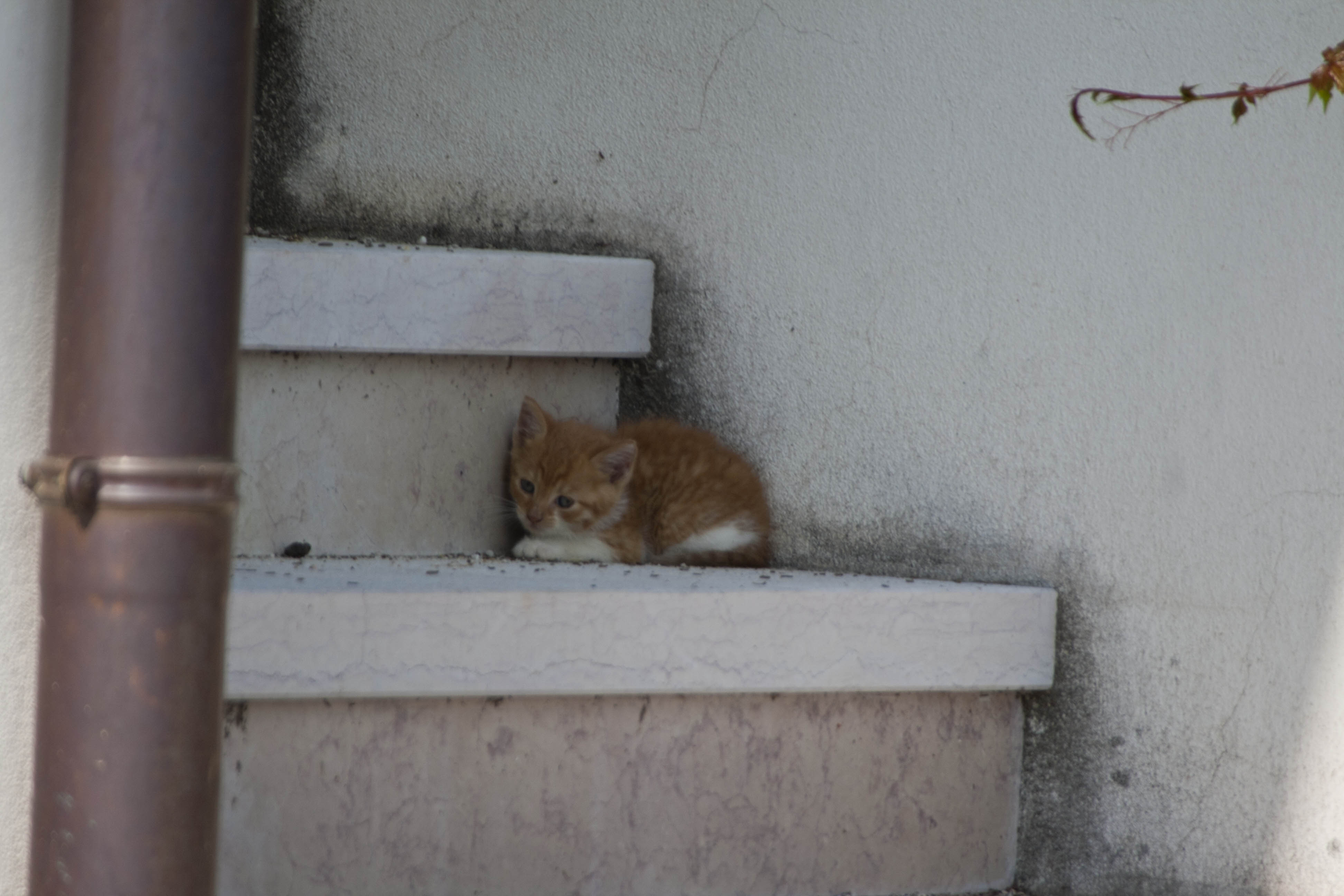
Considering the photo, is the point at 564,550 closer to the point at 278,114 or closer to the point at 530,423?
the point at 530,423

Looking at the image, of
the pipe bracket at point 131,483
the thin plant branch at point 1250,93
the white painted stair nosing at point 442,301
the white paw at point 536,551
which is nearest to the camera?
the pipe bracket at point 131,483

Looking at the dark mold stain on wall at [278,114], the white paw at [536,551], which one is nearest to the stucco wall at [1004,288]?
the dark mold stain on wall at [278,114]

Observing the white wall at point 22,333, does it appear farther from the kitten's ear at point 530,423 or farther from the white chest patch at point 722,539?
the white chest patch at point 722,539

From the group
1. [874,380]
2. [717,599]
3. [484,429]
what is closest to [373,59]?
[484,429]

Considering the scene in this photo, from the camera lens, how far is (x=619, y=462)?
2.35 metres

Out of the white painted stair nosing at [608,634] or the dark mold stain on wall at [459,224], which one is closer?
the white painted stair nosing at [608,634]

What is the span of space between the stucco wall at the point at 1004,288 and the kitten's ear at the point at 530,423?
269mm

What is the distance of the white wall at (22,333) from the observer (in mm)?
1250

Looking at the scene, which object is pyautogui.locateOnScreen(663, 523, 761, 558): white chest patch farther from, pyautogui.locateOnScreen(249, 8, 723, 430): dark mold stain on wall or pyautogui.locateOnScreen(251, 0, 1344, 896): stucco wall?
pyautogui.locateOnScreen(249, 8, 723, 430): dark mold stain on wall

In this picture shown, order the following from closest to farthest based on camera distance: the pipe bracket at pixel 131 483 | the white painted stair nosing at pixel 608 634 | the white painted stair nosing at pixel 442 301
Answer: the pipe bracket at pixel 131 483
the white painted stair nosing at pixel 608 634
the white painted stair nosing at pixel 442 301

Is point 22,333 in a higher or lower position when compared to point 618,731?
higher

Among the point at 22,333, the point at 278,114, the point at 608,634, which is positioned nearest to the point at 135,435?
the point at 22,333

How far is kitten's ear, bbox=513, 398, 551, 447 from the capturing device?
2.27 meters

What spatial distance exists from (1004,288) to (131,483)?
1.37 m
